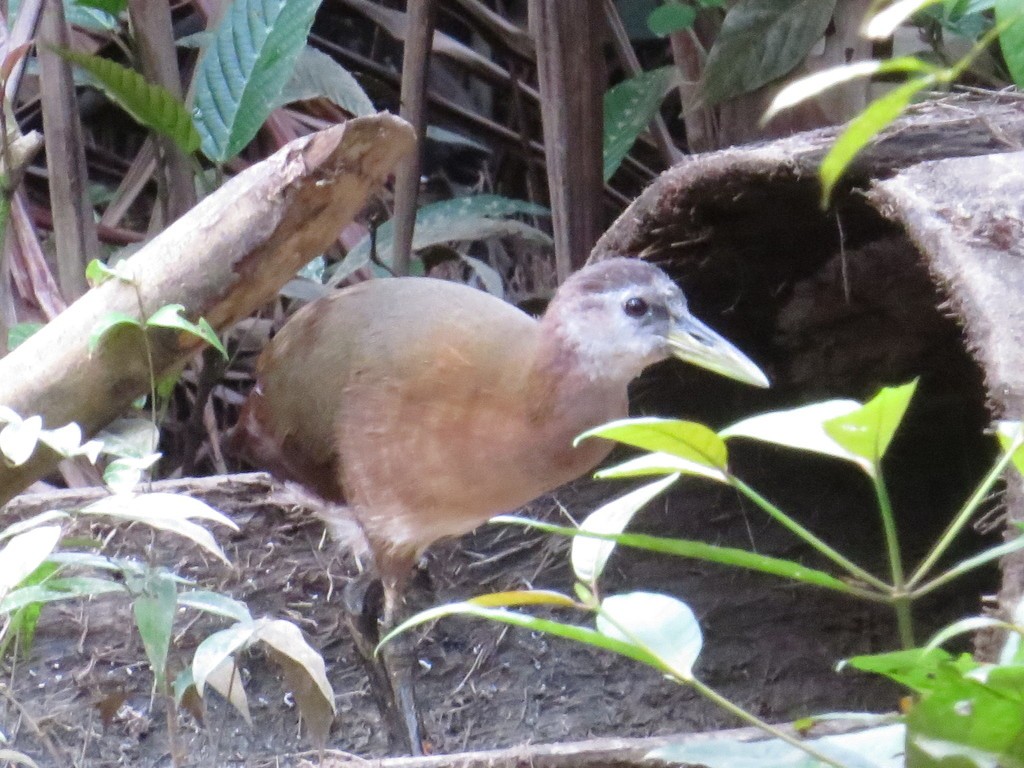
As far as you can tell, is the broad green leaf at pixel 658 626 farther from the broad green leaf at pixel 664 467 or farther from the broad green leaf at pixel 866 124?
the broad green leaf at pixel 866 124

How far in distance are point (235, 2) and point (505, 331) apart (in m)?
0.77

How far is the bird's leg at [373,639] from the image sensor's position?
1812 millimetres

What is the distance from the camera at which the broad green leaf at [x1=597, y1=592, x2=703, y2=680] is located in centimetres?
62

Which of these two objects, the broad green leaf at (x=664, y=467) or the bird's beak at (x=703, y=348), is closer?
the broad green leaf at (x=664, y=467)

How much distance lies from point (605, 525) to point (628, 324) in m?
0.95

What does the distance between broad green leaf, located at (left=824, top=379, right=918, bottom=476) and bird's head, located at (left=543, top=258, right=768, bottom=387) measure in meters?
1.02

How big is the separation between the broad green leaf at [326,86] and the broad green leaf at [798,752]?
1874mm

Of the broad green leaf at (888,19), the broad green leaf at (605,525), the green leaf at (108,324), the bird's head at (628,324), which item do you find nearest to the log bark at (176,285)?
the green leaf at (108,324)

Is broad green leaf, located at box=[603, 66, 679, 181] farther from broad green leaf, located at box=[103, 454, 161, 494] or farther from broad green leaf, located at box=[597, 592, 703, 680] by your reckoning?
broad green leaf, located at box=[597, 592, 703, 680]

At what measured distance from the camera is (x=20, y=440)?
0.94 m

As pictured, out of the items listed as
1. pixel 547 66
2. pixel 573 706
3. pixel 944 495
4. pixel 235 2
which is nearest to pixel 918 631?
pixel 944 495

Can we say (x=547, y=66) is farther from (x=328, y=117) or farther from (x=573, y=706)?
(x=573, y=706)

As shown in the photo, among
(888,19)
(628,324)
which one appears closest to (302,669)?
(628,324)

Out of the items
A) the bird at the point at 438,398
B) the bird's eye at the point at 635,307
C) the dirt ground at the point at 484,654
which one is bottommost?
the dirt ground at the point at 484,654
